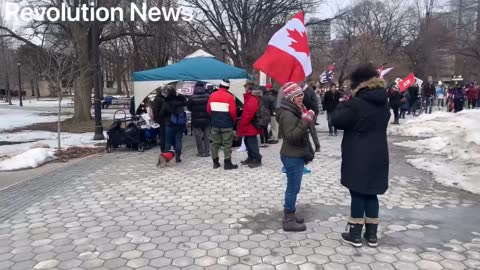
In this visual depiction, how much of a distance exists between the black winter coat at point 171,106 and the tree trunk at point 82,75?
32.7ft

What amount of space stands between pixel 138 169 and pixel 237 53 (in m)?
19.6

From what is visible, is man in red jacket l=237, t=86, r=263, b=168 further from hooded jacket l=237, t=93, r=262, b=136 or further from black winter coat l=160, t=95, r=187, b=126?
black winter coat l=160, t=95, r=187, b=126

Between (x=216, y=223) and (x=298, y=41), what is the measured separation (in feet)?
10.2

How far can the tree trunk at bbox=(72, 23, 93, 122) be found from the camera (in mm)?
18766

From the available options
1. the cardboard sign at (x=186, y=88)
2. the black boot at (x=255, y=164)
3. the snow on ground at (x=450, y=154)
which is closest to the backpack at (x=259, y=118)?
the black boot at (x=255, y=164)

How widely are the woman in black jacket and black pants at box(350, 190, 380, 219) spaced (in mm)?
10

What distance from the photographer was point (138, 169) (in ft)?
28.6

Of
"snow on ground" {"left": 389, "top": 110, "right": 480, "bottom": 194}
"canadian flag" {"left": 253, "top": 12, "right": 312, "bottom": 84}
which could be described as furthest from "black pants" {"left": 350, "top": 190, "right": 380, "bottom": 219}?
"snow on ground" {"left": 389, "top": 110, "right": 480, "bottom": 194}

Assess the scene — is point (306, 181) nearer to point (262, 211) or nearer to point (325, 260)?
point (262, 211)

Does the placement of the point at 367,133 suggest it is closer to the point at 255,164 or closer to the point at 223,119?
the point at 223,119

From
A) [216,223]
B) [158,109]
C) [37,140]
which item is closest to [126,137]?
[158,109]

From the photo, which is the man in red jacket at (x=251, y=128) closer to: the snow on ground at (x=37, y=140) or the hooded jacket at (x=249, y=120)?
the hooded jacket at (x=249, y=120)

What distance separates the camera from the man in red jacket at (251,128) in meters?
Result: 8.55

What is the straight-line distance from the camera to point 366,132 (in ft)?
13.6
